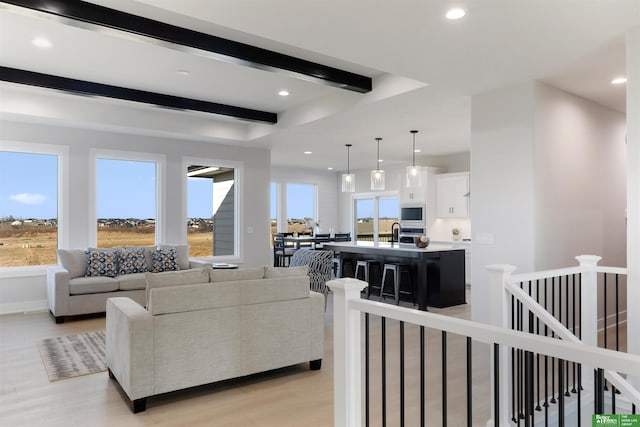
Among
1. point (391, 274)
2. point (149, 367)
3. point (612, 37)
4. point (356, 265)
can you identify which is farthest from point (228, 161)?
point (612, 37)

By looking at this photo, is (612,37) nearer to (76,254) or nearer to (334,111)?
(334,111)

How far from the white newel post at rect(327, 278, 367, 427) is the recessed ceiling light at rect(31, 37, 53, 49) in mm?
3741

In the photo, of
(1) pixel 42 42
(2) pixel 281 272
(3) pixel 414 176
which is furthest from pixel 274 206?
(2) pixel 281 272

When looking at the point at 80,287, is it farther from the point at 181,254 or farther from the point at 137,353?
the point at 137,353

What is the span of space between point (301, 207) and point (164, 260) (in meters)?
5.61

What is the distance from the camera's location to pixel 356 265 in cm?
751

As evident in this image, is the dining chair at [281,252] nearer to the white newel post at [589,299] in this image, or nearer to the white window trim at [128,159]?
the white window trim at [128,159]

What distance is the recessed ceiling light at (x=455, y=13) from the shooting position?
2.83 metres

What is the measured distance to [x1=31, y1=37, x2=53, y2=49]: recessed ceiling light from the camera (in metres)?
4.01

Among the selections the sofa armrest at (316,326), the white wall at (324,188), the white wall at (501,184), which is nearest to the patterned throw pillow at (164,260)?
the sofa armrest at (316,326)

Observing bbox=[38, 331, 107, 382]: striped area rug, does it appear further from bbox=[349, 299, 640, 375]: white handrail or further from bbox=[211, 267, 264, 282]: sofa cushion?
bbox=[349, 299, 640, 375]: white handrail

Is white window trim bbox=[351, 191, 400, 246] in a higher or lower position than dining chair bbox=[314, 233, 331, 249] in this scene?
higher

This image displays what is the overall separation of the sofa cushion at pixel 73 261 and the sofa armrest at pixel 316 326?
12.8 ft

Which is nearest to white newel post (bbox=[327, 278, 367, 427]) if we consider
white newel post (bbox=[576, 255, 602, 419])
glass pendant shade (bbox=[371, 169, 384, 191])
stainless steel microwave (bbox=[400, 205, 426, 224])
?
white newel post (bbox=[576, 255, 602, 419])
